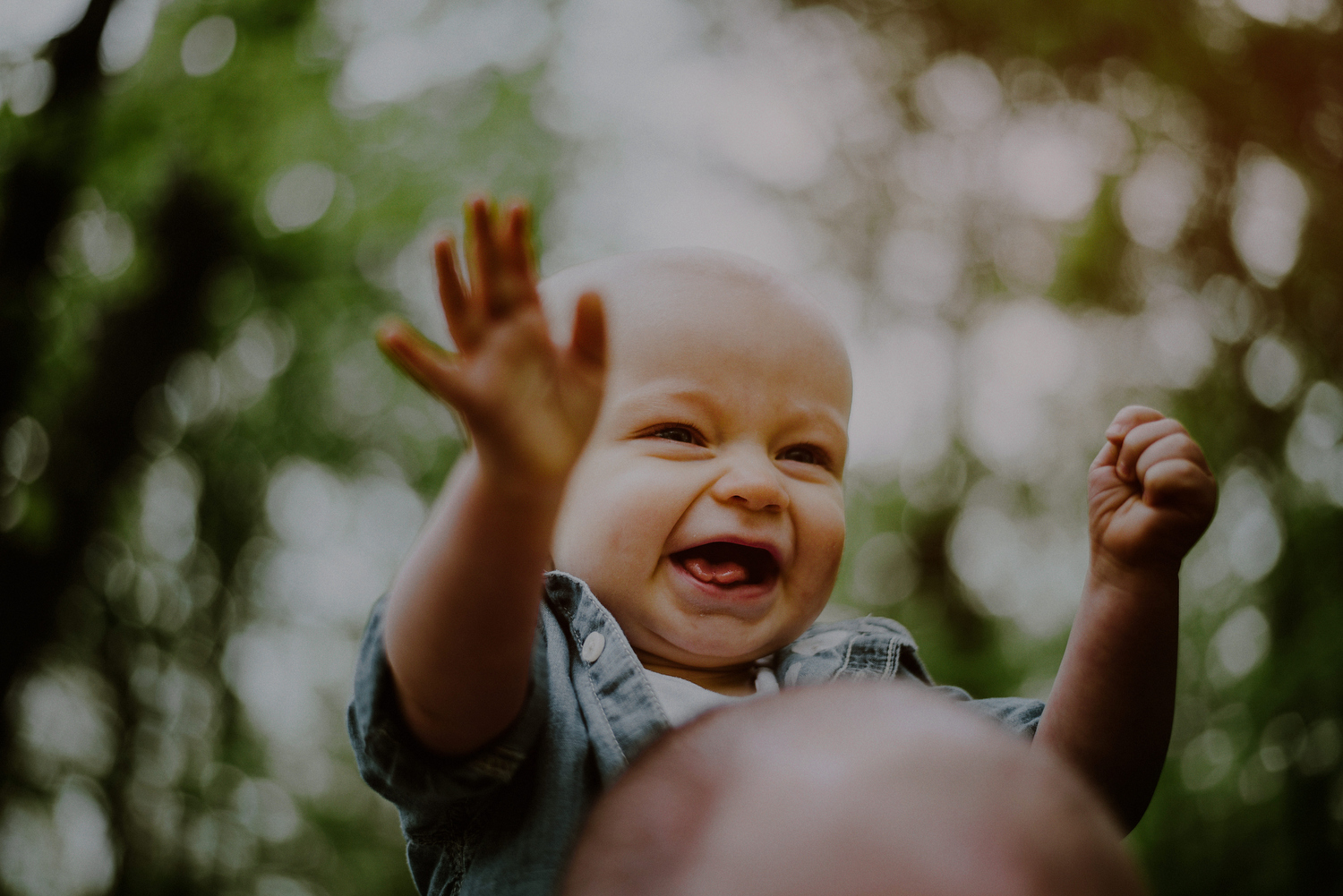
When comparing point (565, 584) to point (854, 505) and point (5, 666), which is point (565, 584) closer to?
point (5, 666)

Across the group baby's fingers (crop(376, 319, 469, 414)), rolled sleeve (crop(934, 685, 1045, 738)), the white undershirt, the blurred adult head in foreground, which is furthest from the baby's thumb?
rolled sleeve (crop(934, 685, 1045, 738))

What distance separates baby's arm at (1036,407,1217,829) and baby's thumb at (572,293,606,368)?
2.35 feet

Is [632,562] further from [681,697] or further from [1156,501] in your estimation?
[1156,501]

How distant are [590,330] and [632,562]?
43 cm

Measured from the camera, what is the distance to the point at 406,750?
0.97 m

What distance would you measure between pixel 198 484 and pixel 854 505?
5392 millimetres

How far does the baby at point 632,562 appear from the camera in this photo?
86 centimetres

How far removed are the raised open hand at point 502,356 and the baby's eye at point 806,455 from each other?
53 cm

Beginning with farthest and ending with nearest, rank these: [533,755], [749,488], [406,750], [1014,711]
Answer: [1014,711], [749,488], [533,755], [406,750]

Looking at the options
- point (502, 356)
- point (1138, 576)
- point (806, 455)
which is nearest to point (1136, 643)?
point (1138, 576)

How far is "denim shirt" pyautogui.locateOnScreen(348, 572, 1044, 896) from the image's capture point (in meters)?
0.98

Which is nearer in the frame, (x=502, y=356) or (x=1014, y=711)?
(x=502, y=356)

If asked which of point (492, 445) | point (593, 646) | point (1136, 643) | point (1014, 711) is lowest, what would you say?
point (1014, 711)

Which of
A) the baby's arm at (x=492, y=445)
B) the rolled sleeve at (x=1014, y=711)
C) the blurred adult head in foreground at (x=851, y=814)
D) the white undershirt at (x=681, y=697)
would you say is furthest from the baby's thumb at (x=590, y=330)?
the rolled sleeve at (x=1014, y=711)
